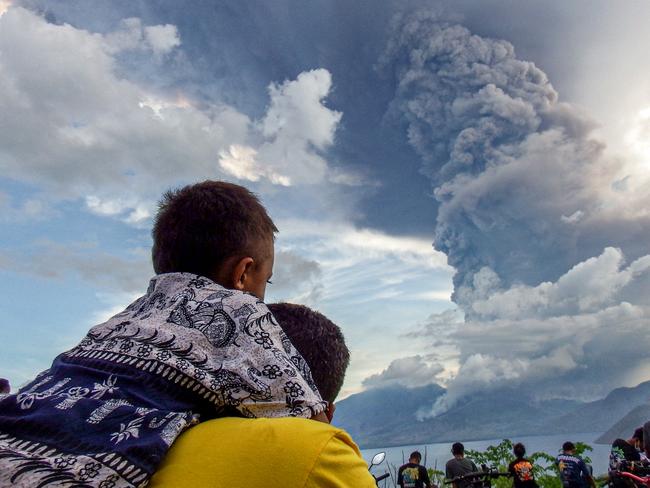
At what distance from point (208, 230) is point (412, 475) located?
10795 mm

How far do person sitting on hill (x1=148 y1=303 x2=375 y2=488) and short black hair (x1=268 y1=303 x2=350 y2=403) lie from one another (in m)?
0.52

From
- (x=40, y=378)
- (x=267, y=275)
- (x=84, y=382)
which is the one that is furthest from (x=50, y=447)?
(x=267, y=275)

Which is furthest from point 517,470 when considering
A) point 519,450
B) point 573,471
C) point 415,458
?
point 415,458

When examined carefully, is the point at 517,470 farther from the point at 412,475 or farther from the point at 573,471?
the point at 412,475

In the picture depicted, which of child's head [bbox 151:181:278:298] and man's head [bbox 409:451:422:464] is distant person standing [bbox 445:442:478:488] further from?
child's head [bbox 151:181:278:298]

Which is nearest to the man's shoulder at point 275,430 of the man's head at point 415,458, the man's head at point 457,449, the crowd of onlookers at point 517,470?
the crowd of onlookers at point 517,470

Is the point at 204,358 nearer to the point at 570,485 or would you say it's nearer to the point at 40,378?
the point at 40,378

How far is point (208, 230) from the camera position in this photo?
5.00 ft

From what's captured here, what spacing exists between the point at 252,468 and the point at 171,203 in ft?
2.86

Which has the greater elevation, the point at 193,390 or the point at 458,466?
the point at 458,466

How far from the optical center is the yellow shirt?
0.97 metres

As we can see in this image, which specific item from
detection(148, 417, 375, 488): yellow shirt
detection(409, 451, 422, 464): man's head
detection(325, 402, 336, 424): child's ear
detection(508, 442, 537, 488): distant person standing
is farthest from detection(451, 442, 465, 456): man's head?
detection(148, 417, 375, 488): yellow shirt

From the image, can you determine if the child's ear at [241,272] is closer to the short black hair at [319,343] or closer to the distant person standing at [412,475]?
the short black hair at [319,343]

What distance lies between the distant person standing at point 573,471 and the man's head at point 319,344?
1062 cm
